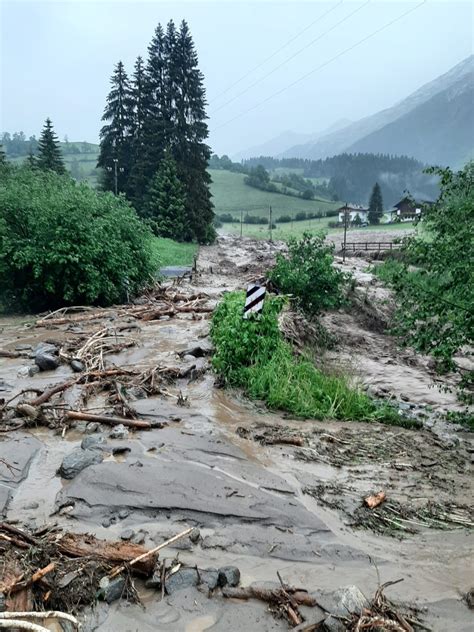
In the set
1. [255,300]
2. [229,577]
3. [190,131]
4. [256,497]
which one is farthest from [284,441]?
[190,131]

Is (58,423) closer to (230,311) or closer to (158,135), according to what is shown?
(230,311)

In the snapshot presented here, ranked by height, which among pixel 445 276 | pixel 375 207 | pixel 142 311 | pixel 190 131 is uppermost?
pixel 190 131

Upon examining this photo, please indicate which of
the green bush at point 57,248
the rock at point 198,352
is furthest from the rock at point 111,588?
the green bush at point 57,248

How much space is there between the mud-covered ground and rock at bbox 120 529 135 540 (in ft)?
0.17

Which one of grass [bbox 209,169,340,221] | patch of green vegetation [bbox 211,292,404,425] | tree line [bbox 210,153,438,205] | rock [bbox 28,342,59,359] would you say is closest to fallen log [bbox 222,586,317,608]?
patch of green vegetation [bbox 211,292,404,425]

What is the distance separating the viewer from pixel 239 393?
26.6ft

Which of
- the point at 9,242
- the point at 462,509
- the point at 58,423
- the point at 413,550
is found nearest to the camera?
the point at 413,550

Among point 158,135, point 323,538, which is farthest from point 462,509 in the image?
point 158,135

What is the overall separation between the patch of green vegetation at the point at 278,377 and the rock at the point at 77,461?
311 cm

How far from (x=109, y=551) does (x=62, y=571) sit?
36 centimetres

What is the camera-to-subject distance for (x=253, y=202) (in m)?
106

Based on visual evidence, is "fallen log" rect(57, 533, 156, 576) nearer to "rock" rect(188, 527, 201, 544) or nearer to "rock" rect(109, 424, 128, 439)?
"rock" rect(188, 527, 201, 544)

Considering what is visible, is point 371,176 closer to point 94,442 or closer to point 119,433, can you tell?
point 119,433

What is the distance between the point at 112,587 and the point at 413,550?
8.22ft
